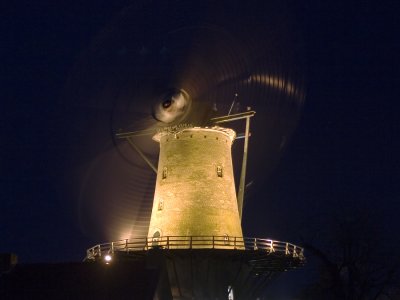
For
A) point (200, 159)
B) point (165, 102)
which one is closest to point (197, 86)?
point (165, 102)

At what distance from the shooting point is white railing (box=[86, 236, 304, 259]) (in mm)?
20734

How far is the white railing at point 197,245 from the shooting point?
20.7 m

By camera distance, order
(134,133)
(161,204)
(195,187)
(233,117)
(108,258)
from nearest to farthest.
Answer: (108,258), (195,187), (161,204), (233,117), (134,133)

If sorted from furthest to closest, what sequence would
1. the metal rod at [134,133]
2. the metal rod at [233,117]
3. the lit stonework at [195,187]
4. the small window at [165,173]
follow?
the metal rod at [134,133] → the metal rod at [233,117] → the small window at [165,173] → the lit stonework at [195,187]

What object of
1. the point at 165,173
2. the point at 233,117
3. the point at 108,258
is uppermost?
the point at 233,117

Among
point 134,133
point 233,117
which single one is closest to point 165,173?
point 134,133

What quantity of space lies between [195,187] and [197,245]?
7.96 feet

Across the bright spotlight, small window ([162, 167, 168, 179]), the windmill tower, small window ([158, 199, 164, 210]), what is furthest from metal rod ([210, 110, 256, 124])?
the bright spotlight

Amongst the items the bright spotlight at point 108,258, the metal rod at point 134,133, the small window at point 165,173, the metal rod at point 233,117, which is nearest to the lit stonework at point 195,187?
the small window at point 165,173

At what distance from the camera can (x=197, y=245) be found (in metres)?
21.1

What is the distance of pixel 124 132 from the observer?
25.4 metres

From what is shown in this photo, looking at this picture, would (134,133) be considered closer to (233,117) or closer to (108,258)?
(233,117)

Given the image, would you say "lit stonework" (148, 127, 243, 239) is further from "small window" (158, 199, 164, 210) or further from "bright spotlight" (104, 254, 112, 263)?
"bright spotlight" (104, 254, 112, 263)

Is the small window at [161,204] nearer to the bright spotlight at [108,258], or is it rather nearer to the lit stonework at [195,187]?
Answer: the lit stonework at [195,187]
